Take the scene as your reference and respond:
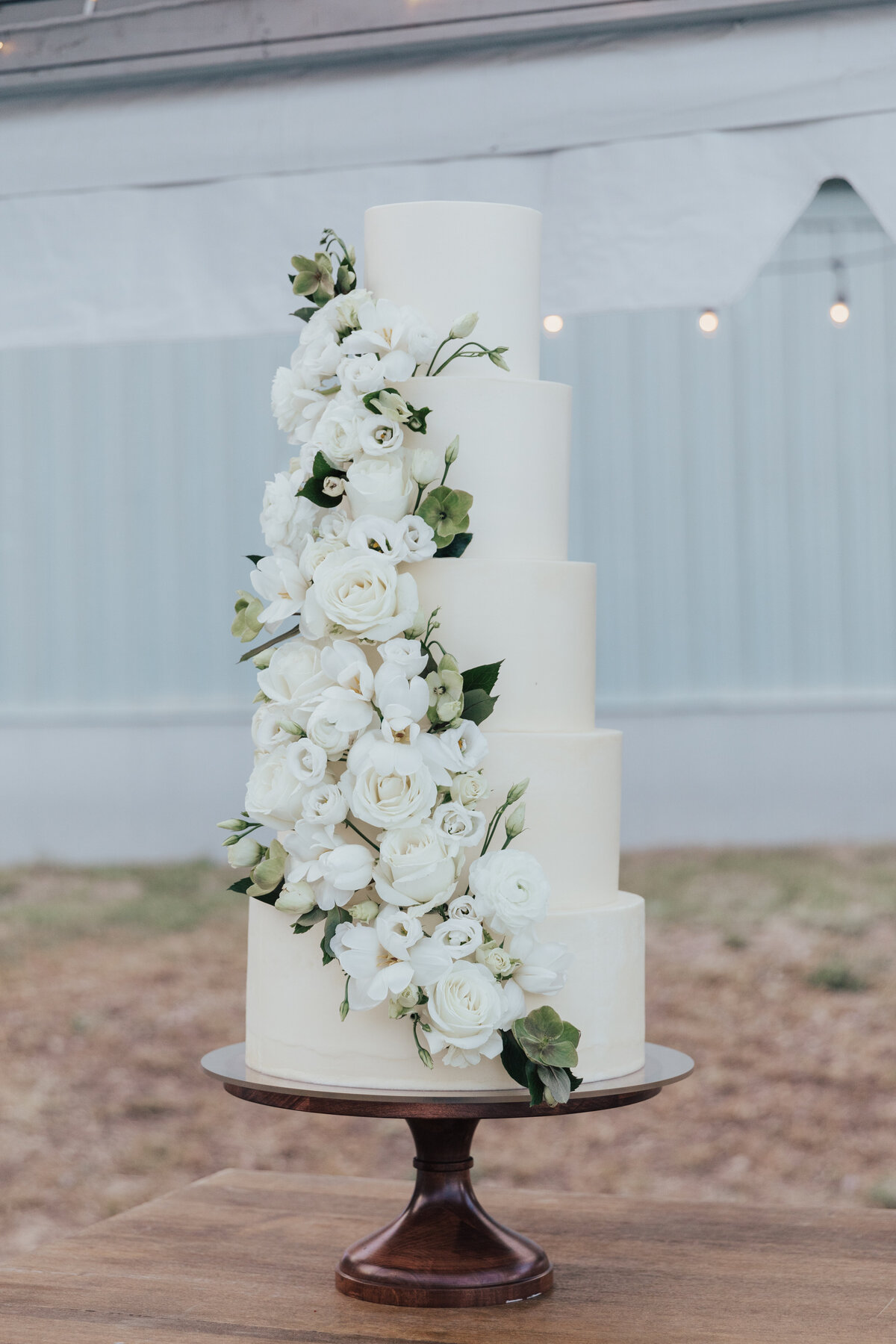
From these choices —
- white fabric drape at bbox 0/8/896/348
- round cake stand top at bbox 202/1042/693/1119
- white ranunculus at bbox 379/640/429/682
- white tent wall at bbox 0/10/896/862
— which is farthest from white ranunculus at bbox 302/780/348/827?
white tent wall at bbox 0/10/896/862

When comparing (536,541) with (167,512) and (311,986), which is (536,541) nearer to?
(311,986)

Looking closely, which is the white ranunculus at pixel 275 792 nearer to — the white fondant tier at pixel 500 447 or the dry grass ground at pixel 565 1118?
the white fondant tier at pixel 500 447

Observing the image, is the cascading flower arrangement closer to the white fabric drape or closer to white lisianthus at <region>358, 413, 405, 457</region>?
white lisianthus at <region>358, 413, 405, 457</region>

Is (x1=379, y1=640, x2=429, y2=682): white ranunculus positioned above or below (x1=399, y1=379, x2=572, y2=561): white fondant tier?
below

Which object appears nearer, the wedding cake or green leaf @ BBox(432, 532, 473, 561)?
the wedding cake

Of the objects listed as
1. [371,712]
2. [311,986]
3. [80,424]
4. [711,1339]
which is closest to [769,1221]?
[711,1339]

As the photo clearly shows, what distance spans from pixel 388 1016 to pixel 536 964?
0.14m

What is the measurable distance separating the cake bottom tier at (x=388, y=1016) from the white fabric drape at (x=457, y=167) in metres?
1.18

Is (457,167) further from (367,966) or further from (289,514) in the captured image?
(367,966)

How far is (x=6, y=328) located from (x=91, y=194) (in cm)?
26

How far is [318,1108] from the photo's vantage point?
47.5 inches

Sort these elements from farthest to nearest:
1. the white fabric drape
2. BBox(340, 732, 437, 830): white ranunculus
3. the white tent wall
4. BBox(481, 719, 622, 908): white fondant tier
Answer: the white tent wall, the white fabric drape, BBox(481, 719, 622, 908): white fondant tier, BBox(340, 732, 437, 830): white ranunculus

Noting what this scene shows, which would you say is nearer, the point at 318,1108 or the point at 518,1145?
the point at 318,1108

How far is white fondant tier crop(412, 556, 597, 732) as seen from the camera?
51.3 inches
